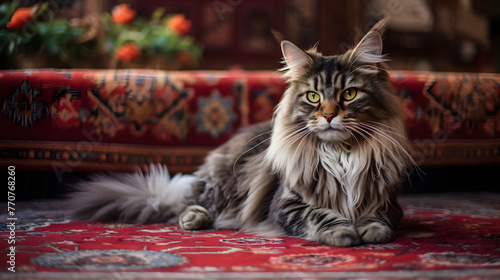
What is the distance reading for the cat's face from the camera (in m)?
1.40

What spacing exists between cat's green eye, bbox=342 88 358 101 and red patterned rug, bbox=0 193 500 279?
1.51 feet

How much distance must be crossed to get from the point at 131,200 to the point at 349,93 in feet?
3.06

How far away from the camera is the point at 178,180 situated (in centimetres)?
192

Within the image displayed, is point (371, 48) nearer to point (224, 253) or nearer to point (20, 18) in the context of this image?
point (224, 253)

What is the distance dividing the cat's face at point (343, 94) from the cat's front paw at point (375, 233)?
28 cm

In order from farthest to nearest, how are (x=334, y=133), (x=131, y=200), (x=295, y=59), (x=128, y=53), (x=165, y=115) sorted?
(x=128, y=53)
(x=165, y=115)
(x=131, y=200)
(x=295, y=59)
(x=334, y=133)

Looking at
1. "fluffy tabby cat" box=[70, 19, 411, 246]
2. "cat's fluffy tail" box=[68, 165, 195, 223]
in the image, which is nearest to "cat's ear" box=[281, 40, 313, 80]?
"fluffy tabby cat" box=[70, 19, 411, 246]

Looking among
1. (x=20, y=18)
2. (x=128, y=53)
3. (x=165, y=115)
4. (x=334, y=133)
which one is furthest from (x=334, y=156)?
(x=128, y=53)

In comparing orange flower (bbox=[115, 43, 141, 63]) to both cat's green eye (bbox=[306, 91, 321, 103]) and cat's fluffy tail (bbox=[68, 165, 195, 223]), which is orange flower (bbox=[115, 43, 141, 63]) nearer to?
cat's fluffy tail (bbox=[68, 165, 195, 223])

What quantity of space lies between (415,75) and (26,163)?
78.7 inches

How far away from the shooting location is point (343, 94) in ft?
4.70

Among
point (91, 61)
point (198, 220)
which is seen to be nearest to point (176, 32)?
point (91, 61)

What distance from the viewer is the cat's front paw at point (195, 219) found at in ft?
5.50

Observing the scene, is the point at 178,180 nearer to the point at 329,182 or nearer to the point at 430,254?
the point at 329,182
